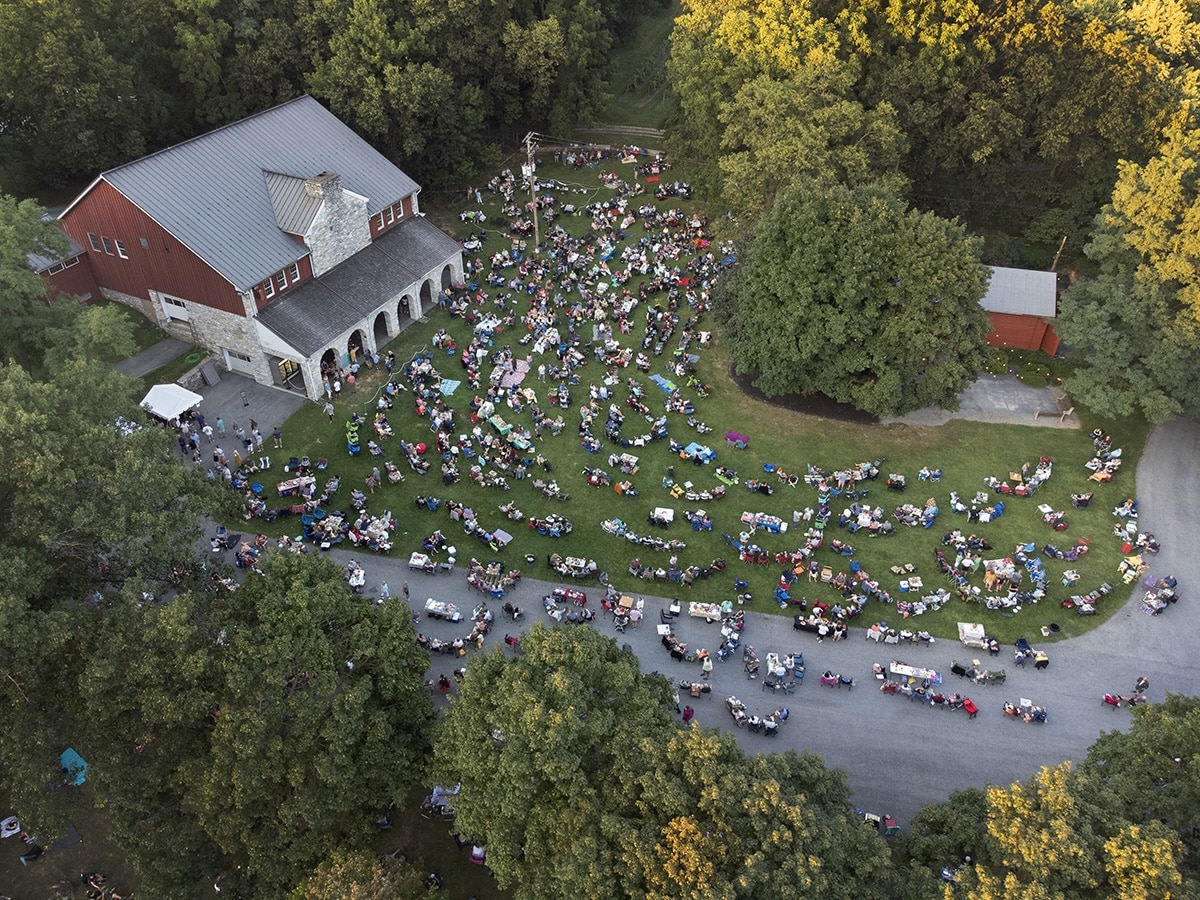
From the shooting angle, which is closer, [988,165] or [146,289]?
[146,289]

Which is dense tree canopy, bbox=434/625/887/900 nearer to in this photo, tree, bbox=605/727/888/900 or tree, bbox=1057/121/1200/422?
tree, bbox=605/727/888/900

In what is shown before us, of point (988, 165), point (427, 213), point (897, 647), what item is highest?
point (988, 165)

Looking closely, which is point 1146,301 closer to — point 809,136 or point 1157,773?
point 809,136

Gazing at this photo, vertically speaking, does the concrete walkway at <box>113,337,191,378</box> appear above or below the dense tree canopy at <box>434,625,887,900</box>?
below

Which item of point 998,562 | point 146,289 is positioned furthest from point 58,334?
point 998,562

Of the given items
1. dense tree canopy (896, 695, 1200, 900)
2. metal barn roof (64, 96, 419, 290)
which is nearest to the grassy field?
metal barn roof (64, 96, 419, 290)

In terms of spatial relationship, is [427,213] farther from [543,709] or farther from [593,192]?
[543,709]

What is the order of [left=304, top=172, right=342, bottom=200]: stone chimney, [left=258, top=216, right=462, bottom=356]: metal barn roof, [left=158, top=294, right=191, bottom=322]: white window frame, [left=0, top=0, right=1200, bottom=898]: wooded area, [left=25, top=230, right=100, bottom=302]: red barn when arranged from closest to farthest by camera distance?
1. [left=0, top=0, right=1200, bottom=898]: wooded area
2. [left=258, top=216, right=462, bottom=356]: metal barn roof
3. [left=304, top=172, right=342, bottom=200]: stone chimney
4. [left=25, top=230, right=100, bottom=302]: red barn
5. [left=158, top=294, right=191, bottom=322]: white window frame

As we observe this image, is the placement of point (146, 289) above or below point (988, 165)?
below
